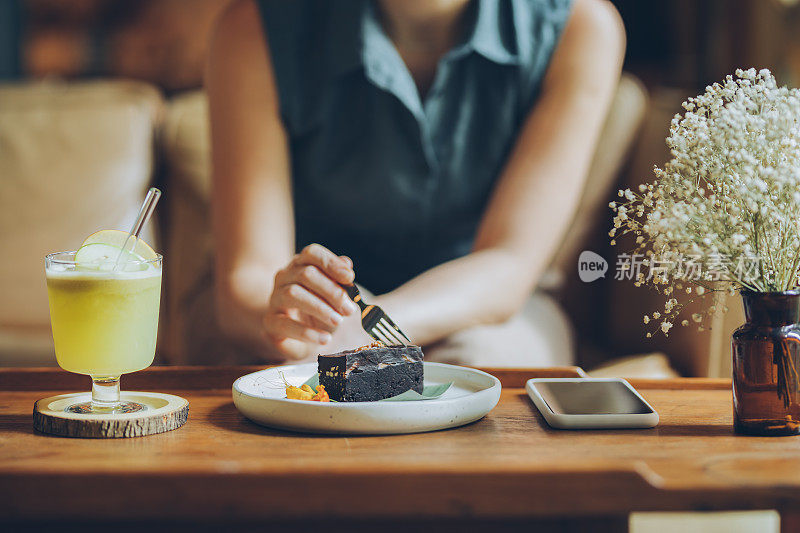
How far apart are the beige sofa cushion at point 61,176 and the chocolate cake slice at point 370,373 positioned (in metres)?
1.17

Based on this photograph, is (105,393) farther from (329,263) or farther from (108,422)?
(329,263)

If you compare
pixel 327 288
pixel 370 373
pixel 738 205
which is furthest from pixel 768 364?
pixel 327 288

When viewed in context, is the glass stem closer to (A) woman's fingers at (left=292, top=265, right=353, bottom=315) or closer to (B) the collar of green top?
(A) woman's fingers at (left=292, top=265, right=353, bottom=315)

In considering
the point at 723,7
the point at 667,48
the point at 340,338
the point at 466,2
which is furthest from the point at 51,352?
the point at 723,7

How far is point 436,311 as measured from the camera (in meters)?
1.26

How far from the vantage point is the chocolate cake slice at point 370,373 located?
799 millimetres

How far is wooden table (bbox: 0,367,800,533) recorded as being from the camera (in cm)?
63

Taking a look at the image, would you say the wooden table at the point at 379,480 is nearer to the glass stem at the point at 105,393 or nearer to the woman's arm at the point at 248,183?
the glass stem at the point at 105,393

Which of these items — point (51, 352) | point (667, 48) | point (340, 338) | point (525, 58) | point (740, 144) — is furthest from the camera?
point (667, 48)

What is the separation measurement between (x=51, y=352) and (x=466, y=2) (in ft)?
3.72

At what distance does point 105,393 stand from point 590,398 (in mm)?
517

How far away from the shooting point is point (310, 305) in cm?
98

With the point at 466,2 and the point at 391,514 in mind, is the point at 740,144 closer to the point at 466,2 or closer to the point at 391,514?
the point at 391,514

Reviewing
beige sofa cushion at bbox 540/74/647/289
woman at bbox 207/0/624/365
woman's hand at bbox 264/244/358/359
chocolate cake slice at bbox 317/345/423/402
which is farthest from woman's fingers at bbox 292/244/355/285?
beige sofa cushion at bbox 540/74/647/289
